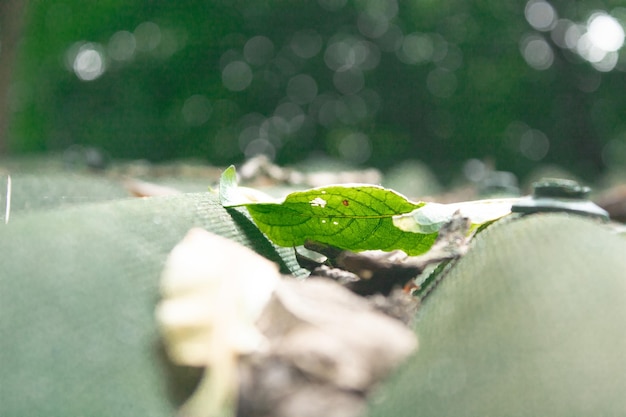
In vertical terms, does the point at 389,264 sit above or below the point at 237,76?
below

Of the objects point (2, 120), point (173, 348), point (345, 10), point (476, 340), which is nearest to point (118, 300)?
point (173, 348)

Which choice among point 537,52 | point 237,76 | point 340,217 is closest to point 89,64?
point 237,76

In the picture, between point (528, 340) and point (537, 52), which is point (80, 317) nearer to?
point (528, 340)

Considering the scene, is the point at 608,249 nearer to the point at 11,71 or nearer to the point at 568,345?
the point at 568,345

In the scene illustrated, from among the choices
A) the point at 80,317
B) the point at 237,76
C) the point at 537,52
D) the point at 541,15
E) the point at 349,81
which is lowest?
the point at 80,317

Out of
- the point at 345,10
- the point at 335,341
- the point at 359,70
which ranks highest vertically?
the point at 345,10

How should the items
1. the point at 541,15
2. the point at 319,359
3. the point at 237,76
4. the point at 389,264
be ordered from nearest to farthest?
the point at 319,359, the point at 389,264, the point at 541,15, the point at 237,76
